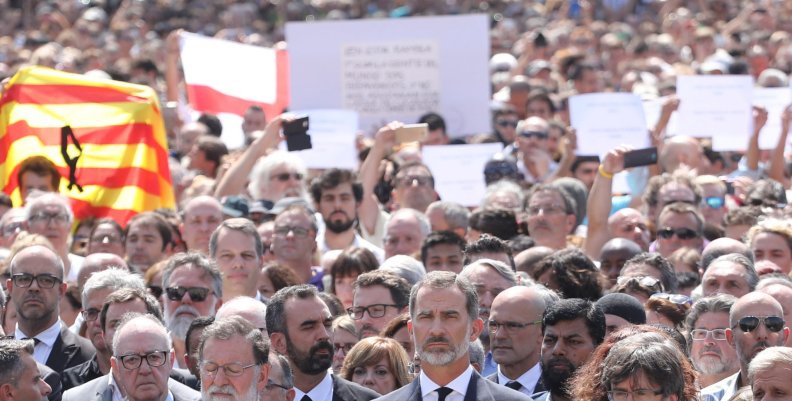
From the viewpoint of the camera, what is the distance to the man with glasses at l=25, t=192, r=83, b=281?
11.1 meters

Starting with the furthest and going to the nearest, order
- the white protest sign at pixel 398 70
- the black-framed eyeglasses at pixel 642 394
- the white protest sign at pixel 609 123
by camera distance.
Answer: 1. the white protest sign at pixel 398 70
2. the white protest sign at pixel 609 123
3. the black-framed eyeglasses at pixel 642 394

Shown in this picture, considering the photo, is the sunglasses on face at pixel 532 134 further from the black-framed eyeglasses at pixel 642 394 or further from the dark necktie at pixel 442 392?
the black-framed eyeglasses at pixel 642 394

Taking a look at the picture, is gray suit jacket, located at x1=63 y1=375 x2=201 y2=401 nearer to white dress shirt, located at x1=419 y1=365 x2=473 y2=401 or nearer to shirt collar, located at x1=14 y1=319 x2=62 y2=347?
shirt collar, located at x1=14 y1=319 x2=62 y2=347

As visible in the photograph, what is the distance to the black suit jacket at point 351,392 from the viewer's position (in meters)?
8.21

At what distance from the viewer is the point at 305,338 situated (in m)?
8.50

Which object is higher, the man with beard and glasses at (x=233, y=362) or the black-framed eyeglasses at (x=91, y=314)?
the man with beard and glasses at (x=233, y=362)

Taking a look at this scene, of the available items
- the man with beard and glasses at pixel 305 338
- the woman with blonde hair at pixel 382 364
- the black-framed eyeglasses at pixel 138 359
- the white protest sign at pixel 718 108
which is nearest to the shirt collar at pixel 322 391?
the man with beard and glasses at pixel 305 338

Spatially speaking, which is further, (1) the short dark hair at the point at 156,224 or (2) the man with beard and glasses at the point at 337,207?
(2) the man with beard and glasses at the point at 337,207

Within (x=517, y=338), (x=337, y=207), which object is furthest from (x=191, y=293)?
(x=337, y=207)

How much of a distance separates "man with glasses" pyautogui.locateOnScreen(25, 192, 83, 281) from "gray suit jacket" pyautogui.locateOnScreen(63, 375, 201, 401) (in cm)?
280

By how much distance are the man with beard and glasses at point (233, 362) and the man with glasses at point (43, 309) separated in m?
1.84

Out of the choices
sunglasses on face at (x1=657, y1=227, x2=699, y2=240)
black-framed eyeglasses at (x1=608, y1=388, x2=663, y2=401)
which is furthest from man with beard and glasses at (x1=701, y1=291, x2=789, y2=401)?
sunglasses on face at (x1=657, y1=227, x2=699, y2=240)

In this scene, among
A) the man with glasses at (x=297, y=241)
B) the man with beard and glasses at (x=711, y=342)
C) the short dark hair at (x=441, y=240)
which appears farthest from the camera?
the man with glasses at (x=297, y=241)

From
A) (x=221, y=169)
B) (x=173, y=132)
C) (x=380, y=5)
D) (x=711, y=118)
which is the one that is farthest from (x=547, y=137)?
(x=380, y=5)
